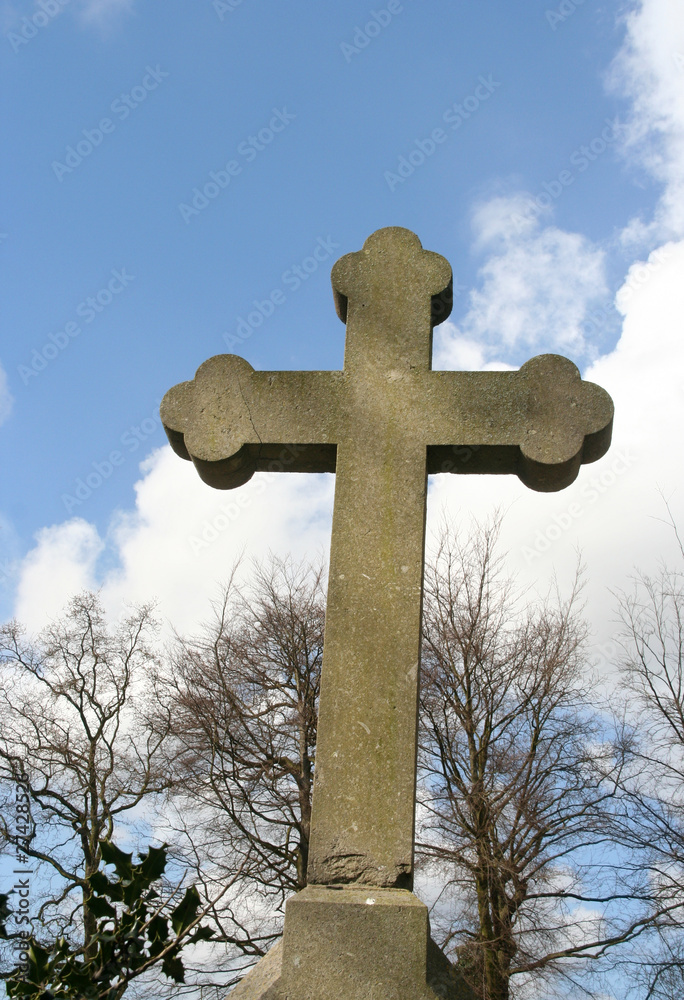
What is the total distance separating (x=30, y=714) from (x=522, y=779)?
1040 cm

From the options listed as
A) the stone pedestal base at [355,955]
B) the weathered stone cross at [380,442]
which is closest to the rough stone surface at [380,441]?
→ the weathered stone cross at [380,442]

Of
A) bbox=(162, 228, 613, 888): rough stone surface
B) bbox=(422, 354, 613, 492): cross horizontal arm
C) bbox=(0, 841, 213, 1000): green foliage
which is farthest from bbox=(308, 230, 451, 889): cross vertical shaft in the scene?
bbox=(0, 841, 213, 1000): green foliage

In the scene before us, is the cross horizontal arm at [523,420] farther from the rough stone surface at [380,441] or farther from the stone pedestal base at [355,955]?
the stone pedestal base at [355,955]

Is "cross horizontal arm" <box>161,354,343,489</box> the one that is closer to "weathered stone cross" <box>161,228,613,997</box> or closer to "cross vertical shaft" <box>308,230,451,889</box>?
"weathered stone cross" <box>161,228,613,997</box>

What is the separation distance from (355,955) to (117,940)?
678 millimetres

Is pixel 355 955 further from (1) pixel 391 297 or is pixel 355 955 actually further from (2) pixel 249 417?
(1) pixel 391 297

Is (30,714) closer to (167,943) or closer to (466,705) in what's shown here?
(466,705)

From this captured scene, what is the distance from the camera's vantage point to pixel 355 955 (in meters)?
2.32

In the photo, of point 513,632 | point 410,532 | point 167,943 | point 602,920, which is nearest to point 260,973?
point 167,943

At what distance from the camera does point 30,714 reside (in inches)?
683

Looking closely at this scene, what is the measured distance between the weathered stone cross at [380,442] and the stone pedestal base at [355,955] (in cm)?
Answer: 31

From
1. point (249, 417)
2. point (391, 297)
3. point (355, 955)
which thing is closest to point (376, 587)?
point (249, 417)

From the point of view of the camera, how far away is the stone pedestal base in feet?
7.52

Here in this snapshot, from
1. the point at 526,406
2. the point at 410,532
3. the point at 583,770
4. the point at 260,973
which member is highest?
the point at 583,770
